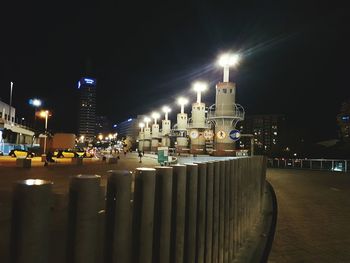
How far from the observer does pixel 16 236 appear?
1874mm

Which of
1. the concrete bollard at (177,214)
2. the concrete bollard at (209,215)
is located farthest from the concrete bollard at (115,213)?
the concrete bollard at (209,215)

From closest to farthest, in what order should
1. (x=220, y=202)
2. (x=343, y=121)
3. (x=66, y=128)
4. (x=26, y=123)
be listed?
1. (x=220, y=202)
2. (x=343, y=121)
3. (x=26, y=123)
4. (x=66, y=128)

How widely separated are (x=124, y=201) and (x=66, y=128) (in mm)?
137060

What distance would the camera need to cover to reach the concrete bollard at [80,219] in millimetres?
2209

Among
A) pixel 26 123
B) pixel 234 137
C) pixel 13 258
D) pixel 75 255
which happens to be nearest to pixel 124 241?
pixel 75 255

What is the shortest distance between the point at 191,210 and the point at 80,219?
2.06 metres

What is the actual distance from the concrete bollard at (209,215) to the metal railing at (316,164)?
33512 millimetres

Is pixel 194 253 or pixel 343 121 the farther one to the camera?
pixel 343 121

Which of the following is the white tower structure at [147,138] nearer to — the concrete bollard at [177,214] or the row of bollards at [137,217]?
the row of bollards at [137,217]

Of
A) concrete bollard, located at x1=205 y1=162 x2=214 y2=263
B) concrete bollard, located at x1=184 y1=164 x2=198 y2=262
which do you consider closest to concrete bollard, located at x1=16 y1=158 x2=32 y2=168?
concrete bollard, located at x1=205 y1=162 x2=214 y2=263

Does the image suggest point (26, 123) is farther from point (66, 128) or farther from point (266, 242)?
point (266, 242)

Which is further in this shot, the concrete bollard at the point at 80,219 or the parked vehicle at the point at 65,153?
the parked vehicle at the point at 65,153

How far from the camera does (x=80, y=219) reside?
222cm

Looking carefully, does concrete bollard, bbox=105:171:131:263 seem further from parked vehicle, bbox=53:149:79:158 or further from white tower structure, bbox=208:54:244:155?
parked vehicle, bbox=53:149:79:158
